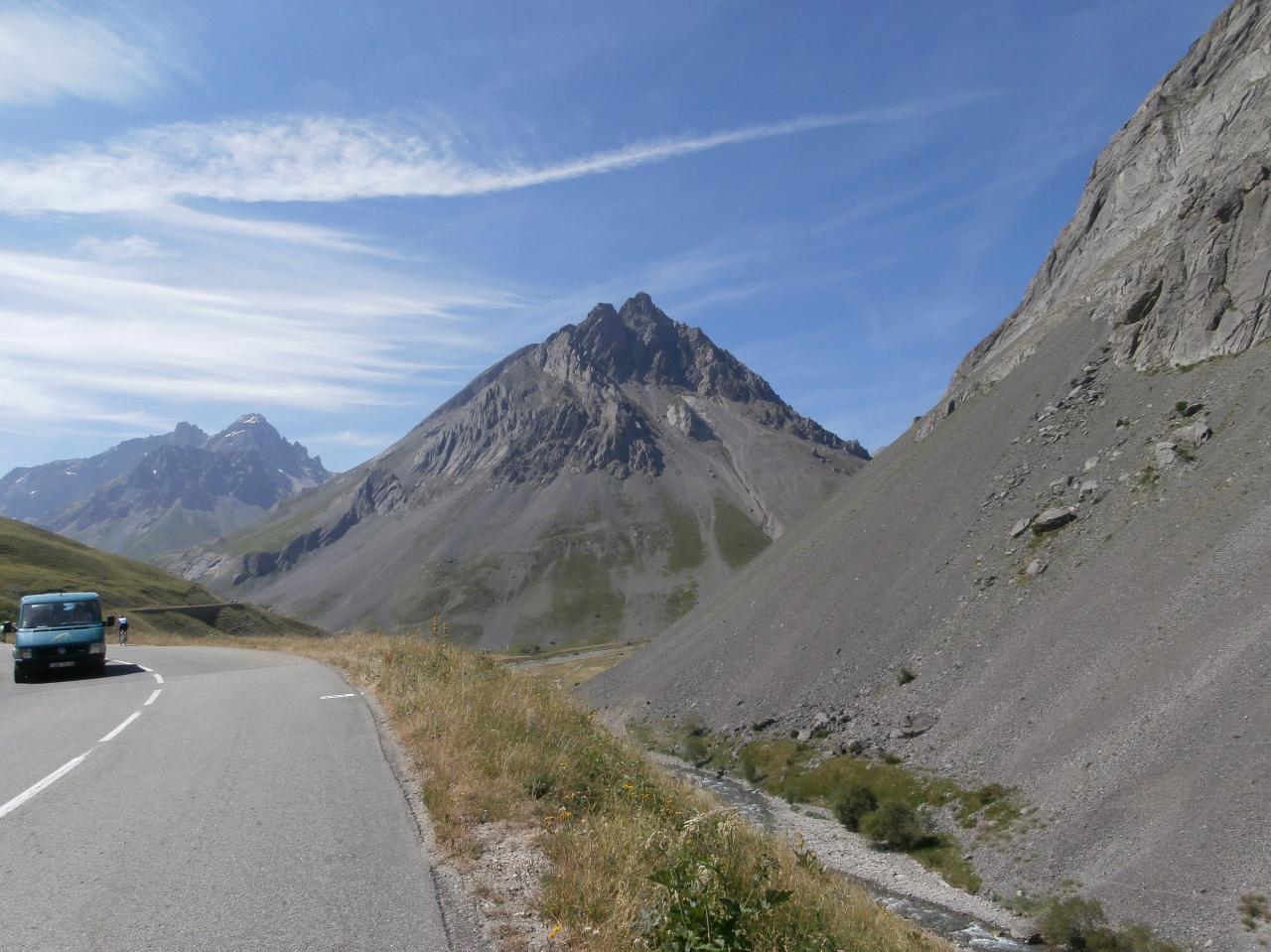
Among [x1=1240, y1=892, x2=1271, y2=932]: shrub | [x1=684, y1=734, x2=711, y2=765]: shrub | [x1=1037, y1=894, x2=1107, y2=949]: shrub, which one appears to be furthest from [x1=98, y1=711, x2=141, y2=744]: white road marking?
[x1=684, y1=734, x2=711, y2=765]: shrub

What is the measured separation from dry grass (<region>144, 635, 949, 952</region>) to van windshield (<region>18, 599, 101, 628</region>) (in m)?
16.8

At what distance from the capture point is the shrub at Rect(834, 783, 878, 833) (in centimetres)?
3806

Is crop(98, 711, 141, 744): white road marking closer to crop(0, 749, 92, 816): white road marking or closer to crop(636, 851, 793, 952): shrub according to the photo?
crop(0, 749, 92, 816): white road marking

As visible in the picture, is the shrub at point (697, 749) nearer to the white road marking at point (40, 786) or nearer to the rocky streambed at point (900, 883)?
the rocky streambed at point (900, 883)

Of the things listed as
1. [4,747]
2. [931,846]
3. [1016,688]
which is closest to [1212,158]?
[1016,688]

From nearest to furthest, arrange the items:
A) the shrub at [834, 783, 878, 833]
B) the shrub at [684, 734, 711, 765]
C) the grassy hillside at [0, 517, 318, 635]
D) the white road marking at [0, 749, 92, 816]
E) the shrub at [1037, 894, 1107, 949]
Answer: the white road marking at [0, 749, 92, 816] → the shrub at [1037, 894, 1107, 949] → the shrub at [834, 783, 878, 833] → the shrub at [684, 734, 711, 765] → the grassy hillside at [0, 517, 318, 635]

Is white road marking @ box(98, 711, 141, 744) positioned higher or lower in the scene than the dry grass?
lower

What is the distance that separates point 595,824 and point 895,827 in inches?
1264

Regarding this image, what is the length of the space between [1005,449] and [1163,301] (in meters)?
16.2

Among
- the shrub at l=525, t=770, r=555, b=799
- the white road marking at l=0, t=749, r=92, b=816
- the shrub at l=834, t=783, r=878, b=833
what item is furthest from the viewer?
the shrub at l=834, t=783, r=878, b=833

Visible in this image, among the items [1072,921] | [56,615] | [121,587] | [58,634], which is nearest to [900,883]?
[1072,921]

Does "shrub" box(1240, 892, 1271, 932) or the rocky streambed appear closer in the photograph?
"shrub" box(1240, 892, 1271, 932)

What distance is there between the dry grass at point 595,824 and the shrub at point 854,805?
86.0 feet

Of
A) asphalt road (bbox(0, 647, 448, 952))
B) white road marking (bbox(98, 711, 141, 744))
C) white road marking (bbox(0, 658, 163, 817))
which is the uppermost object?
asphalt road (bbox(0, 647, 448, 952))
